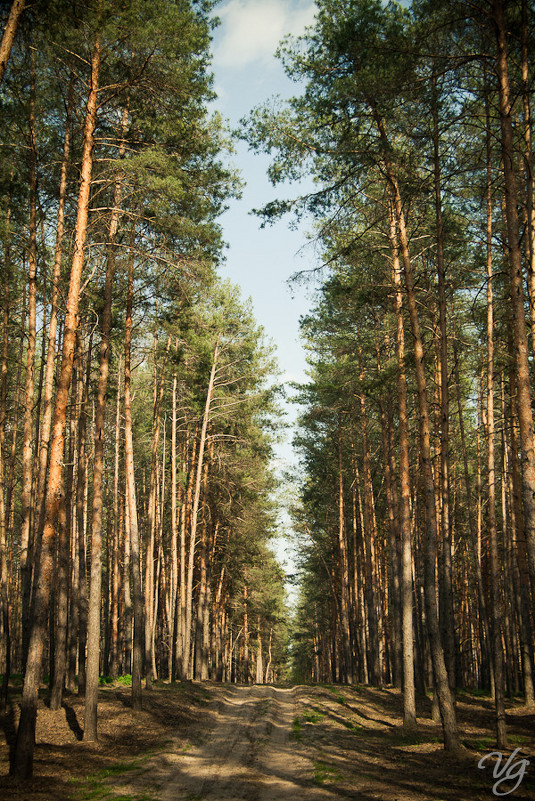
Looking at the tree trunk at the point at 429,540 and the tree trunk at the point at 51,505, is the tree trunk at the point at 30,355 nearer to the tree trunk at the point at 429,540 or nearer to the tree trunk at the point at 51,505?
the tree trunk at the point at 51,505

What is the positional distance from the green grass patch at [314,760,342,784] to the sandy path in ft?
0.54

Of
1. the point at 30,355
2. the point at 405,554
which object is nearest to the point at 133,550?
the point at 30,355

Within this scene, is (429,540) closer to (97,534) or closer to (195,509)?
(97,534)

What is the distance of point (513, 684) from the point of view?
23.3 metres

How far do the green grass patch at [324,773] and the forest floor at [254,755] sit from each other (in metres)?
0.02

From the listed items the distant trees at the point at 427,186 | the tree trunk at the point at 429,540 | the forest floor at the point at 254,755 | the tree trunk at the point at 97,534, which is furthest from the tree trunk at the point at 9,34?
the forest floor at the point at 254,755

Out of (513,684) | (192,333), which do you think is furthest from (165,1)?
(513,684)

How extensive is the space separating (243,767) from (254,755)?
1188mm

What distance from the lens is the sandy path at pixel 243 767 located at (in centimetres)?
815

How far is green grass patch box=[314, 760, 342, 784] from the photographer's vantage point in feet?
29.5

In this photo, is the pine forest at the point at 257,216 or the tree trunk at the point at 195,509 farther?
the tree trunk at the point at 195,509

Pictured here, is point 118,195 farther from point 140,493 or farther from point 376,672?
point 140,493

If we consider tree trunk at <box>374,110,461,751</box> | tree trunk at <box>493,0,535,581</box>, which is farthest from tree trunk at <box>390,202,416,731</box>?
tree trunk at <box>493,0,535,581</box>

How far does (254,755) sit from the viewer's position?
1109 centimetres
